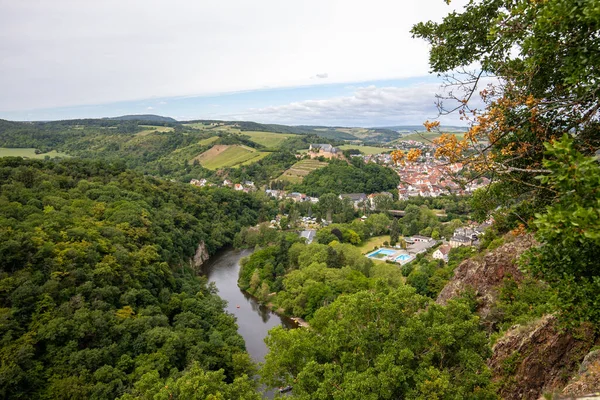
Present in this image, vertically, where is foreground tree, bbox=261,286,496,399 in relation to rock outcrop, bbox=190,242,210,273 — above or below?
above

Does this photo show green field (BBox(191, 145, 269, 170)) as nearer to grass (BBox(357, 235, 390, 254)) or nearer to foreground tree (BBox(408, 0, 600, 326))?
grass (BBox(357, 235, 390, 254))

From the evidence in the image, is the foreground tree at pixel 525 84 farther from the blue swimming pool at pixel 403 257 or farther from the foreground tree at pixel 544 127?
the blue swimming pool at pixel 403 257

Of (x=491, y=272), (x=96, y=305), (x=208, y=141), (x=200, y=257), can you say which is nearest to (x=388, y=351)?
(x=491, y=272)

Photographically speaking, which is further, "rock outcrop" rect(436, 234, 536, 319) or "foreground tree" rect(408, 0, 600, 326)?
"rock outcrop" rect(436, 234, 536, 319)

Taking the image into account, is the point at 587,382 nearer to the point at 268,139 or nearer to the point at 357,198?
the point at 357,198

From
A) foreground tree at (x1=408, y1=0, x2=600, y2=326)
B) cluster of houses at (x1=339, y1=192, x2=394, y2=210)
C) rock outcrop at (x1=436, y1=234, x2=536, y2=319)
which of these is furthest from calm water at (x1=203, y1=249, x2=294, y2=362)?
cluster of houses at (x1=339, y1=192, x2=394, y2=210)
